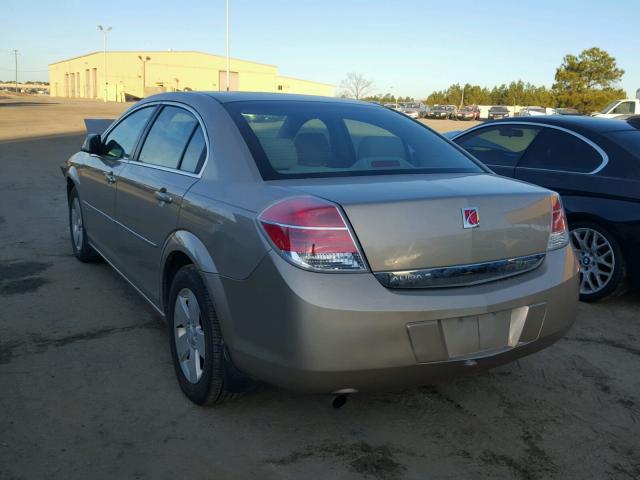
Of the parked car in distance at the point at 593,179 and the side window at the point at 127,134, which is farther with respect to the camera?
the parked car in distance at the point at 593,179

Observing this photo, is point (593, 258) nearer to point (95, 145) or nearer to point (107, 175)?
point (107, 175)

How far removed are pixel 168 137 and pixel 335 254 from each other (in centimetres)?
185

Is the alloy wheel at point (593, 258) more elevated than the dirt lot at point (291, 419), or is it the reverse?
the alloy wheel at point (593, 258)

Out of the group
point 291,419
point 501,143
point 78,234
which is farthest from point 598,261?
point 78,234

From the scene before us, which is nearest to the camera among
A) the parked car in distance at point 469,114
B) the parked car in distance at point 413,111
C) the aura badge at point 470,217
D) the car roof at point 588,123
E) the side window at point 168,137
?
the aura badge at point 470,217

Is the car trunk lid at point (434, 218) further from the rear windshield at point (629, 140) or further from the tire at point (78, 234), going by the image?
the tire at point (78, 234)

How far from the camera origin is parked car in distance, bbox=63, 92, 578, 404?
2.47m

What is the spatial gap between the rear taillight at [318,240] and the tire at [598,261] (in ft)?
10.4

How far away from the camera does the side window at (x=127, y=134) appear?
14.3 feet

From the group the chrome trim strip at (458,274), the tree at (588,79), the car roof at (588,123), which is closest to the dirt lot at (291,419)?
the chrome trim strip at (458,274)

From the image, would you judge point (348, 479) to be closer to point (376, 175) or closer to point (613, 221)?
point (376, 175)

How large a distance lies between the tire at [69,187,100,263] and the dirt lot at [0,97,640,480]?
1.21 meters

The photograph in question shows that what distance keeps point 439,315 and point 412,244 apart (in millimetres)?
310

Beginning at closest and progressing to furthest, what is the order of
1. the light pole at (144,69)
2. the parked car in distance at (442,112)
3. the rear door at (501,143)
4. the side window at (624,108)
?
1. the rear door at (501,143)
2. the side window at (624,108)
3. the parked car in distance at (442,112)
4. the light pole at (144,69)
